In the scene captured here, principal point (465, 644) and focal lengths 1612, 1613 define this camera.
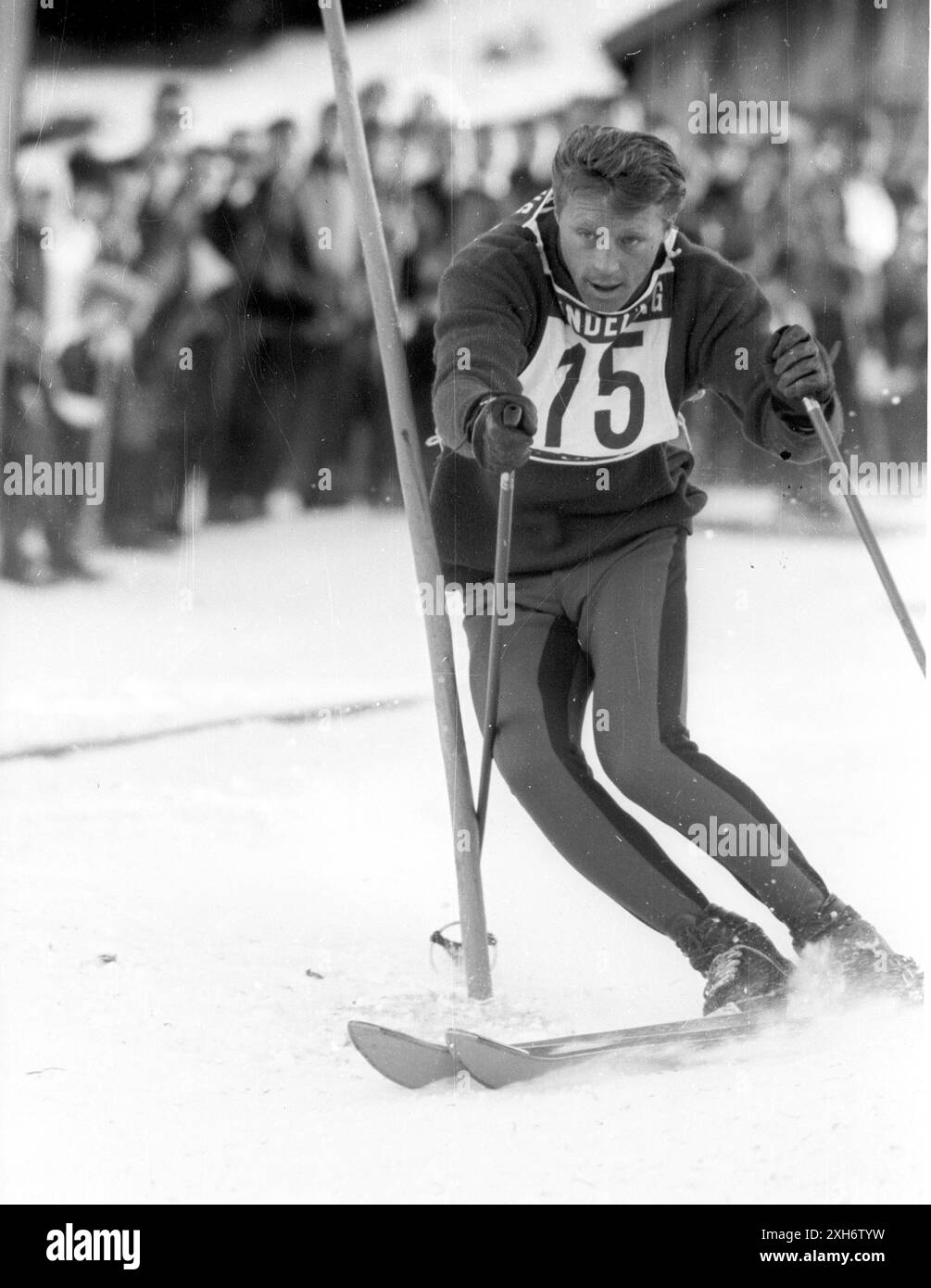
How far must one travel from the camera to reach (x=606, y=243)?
197 cm

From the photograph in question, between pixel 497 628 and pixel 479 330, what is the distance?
15.1 inches

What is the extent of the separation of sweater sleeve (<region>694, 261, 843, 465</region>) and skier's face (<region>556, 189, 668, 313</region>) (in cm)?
12

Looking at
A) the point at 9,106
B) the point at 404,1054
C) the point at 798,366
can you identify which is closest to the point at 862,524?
the point at 798,366

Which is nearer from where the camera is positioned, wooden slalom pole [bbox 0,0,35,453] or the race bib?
the race bib

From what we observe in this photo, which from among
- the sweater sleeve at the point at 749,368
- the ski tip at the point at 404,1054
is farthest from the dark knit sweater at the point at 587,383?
the ski tip at the point at 404,1054

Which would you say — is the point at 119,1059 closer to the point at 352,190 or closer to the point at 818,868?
the point at 818,868

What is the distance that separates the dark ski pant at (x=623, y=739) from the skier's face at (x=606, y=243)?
327 millimetres

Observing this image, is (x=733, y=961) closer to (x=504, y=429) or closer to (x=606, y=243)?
(x=504, y=429)

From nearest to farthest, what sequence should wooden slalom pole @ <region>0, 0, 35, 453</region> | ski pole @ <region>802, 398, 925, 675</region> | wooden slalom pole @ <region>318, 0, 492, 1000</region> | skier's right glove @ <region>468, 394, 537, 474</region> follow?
skier's right glove @ <region>468, 394, 537, 474</region> → ski pole @ <region>802, 398, 925, 675</region> → wooden slalom pole @ <region>318, 0, 492, 1000</region> → wooden slalom pole @ <region>0, 0, 35, 453</region>

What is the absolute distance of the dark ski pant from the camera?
2012 mm

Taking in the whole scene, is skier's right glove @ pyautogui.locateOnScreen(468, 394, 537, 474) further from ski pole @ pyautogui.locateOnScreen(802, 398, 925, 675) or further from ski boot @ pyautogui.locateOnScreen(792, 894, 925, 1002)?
ski boot @ pyautogui.locateOnScreen(792, 894, 925, 1002)

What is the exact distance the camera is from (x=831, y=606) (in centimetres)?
245

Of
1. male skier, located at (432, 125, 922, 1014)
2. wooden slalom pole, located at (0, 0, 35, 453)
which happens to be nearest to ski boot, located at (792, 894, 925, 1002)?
male skier, located at (432, 125, 922, 1014)

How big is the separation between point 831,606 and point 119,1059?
4.01 feet
